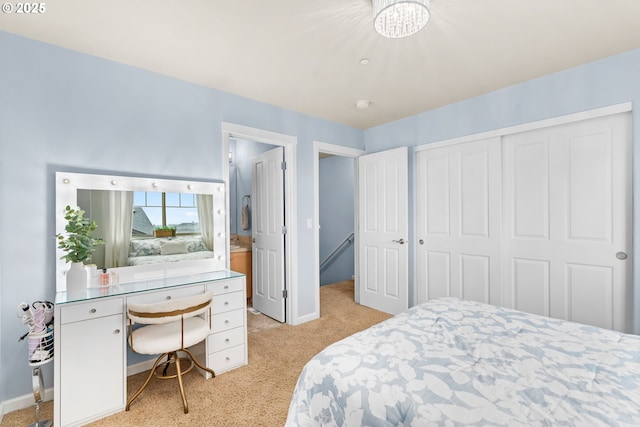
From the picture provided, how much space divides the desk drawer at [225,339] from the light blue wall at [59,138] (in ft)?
3.46

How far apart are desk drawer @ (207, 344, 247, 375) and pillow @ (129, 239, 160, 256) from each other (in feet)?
3.19

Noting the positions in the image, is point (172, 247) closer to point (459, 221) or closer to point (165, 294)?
point (165, 294)

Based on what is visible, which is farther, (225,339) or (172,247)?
(172,247)

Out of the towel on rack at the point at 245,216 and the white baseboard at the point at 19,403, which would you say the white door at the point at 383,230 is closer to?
the towel on rack at the point at 245,216

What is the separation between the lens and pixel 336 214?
5.66 metres

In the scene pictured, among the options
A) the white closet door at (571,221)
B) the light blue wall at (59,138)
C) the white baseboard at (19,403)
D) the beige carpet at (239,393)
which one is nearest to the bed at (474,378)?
the beige carpet at (239,393)

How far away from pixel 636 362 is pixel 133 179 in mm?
3143

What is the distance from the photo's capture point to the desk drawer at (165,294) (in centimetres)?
202

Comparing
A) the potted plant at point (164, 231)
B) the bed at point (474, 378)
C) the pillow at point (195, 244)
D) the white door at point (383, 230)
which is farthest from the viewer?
the white door at point (383, 230)

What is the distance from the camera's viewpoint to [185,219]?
260 cm

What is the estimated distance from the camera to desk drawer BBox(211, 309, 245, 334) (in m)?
2.32

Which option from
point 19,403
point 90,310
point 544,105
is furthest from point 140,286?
point 544,105

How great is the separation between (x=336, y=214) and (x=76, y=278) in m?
4.21

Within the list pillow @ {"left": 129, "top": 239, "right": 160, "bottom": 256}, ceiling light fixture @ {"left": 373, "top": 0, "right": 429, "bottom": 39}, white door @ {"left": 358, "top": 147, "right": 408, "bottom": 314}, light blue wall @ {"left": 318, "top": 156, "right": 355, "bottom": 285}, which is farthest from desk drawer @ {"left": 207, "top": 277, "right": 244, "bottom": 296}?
light blue wall @ {"left": 318, "top": 156, "right": 355, "bottom": 285}
